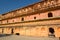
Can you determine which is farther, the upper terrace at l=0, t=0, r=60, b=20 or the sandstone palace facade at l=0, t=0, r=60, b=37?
the upper terrace at l=0, t=0, r=60, b=20

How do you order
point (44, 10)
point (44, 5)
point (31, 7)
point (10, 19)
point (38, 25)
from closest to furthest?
point (38, 25)
point (44, 10)
point (44, 5)
point (31, 7)
point (10, 19)

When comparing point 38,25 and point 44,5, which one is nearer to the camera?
point 38,25

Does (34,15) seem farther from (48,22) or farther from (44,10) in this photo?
(48,22)

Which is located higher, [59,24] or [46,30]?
[59,24]

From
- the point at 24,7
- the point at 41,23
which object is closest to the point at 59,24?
the point at 41,23

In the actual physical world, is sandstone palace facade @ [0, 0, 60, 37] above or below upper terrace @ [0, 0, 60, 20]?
below

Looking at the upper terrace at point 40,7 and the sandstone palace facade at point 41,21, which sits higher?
the upper terrace at point 40,7

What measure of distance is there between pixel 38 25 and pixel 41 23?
22.2 inches

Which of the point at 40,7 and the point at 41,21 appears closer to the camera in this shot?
the point at 41,21

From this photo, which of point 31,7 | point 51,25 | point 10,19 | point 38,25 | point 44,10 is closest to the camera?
point 51,25

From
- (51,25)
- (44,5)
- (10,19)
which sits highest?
(44,5)

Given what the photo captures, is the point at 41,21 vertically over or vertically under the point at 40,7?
under

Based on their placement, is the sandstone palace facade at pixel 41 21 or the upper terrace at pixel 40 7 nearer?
the sandstone palace facade at pixel 41 21

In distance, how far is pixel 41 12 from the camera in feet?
52.1
